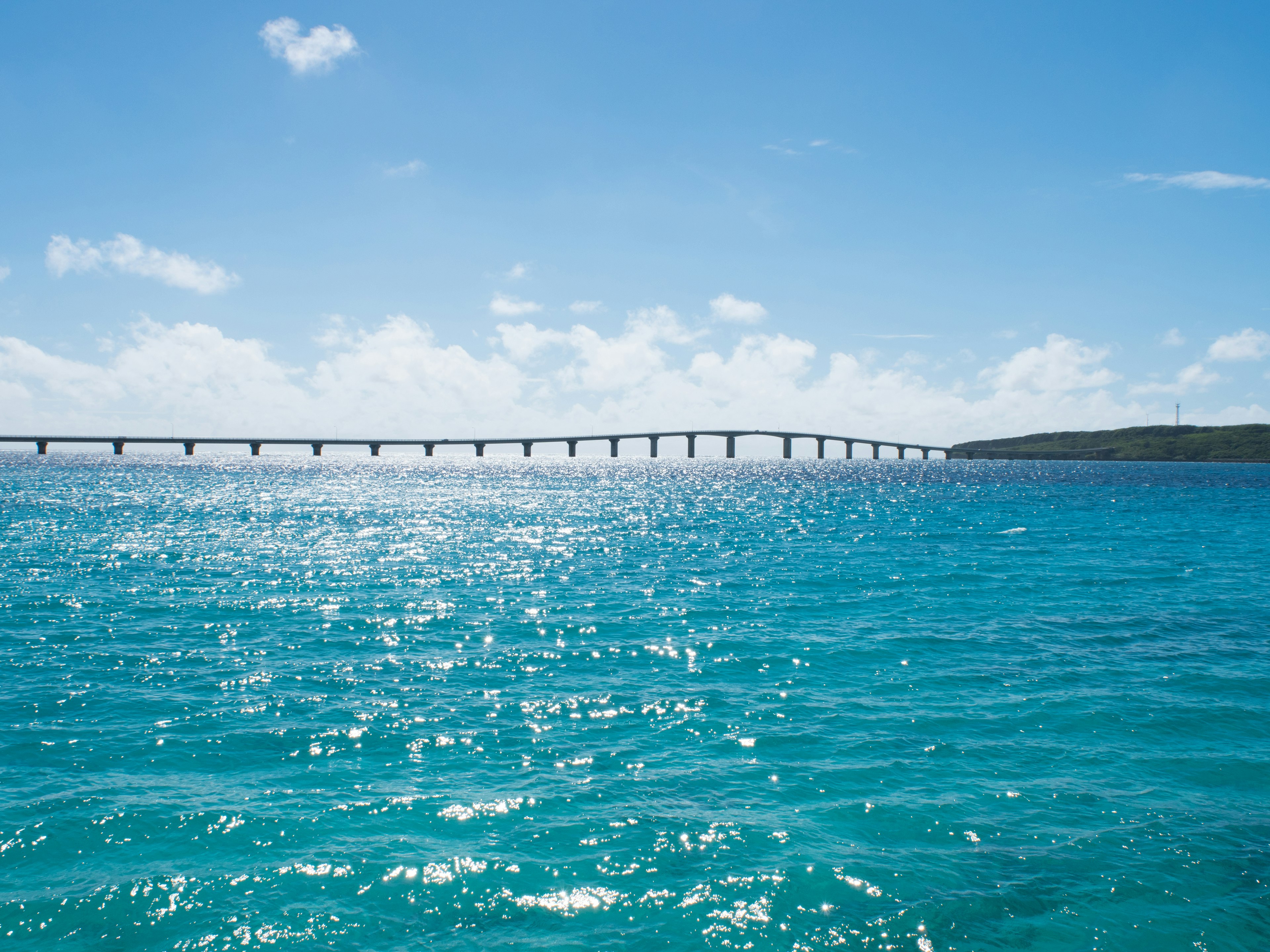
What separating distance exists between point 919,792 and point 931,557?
104 ft

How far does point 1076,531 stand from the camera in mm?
56031

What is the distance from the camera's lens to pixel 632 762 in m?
13.7

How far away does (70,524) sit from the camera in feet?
182

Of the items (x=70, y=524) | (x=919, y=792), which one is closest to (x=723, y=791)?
(x=919, y=792)

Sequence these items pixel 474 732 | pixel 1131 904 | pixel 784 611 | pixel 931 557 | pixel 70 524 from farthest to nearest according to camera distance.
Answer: pixel 70 524, pixel 931 557, pixel 784 611, pixel 474 732, pixel 1131 904

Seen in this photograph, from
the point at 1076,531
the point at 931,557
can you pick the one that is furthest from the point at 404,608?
the point at 1076,531

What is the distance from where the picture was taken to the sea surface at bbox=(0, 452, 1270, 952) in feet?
30.8

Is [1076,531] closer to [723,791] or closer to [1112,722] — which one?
[1112,722]

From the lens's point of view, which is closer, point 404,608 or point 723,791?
point 723,791

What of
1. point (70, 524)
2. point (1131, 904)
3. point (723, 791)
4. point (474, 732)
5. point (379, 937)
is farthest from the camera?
point (70, 524)

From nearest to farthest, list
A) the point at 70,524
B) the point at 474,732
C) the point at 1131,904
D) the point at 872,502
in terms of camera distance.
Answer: the point at 1131,904, the point at 474,732, the point at 70,524, the point at 872,502

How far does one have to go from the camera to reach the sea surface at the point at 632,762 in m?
9.38

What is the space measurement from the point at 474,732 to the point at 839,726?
751 cm

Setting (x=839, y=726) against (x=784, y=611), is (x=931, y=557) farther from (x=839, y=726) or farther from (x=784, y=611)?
(x=839, y=726)
